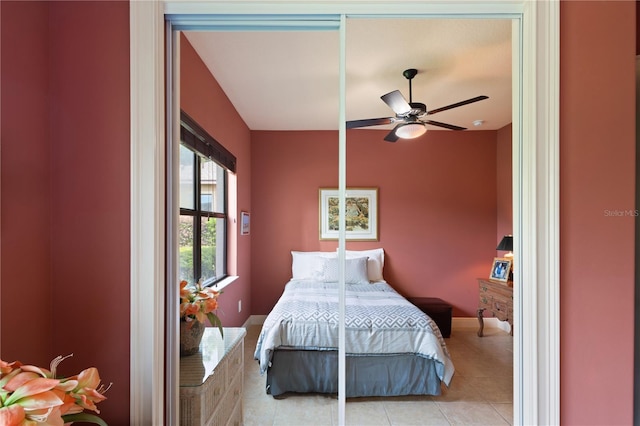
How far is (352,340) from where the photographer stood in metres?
2.03

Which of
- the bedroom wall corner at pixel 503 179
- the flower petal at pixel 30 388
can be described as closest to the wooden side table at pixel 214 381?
the flower petal at pixel 30 388

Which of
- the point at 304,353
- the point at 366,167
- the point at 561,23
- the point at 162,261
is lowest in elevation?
the point at 304,353

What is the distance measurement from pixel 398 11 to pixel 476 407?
2.14 m

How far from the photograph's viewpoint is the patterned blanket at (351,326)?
2021 mm

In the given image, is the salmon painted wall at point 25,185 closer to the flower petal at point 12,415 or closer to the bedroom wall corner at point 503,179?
the flower petal at point 12,415

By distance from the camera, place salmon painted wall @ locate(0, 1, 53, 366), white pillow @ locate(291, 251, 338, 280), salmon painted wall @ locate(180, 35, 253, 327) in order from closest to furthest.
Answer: salmon painted wall @ locate(0, 1, 53, 366)
salmon painted wall @ locate(180, 35, 253, 327)
white pillow @ locate(291, 251, 338, 280)

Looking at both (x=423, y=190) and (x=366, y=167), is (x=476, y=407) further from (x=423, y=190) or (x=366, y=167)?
(x=366, y=167)

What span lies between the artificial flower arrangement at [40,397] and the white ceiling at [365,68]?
1.52 metres

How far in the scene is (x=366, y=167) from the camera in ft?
7.66

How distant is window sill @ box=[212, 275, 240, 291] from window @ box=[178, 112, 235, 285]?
1.2 inches

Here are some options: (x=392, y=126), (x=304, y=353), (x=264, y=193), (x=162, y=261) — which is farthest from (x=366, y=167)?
(x=162, y=261)

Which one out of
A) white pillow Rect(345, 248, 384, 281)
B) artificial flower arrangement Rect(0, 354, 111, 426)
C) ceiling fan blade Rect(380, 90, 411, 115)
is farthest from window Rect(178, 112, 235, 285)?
ceiling fan blade Rect(380, 90, 411, 115)

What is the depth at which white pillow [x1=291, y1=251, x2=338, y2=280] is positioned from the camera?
85.0 inches

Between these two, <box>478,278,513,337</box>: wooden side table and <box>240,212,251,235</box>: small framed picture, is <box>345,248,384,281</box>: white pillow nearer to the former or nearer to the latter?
<box>478,278,513,337</box>: wooden side table
